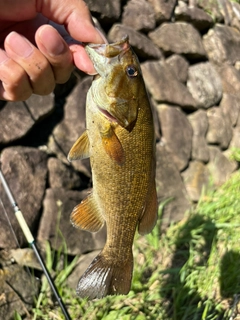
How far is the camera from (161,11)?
13.9ft

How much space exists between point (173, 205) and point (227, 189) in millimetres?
726

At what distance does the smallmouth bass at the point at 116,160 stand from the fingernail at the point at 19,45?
0.75ft

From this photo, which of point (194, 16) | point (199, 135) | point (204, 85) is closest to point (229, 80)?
point (204, 85)

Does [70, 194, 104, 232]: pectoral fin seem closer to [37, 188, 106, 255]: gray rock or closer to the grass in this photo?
the grass

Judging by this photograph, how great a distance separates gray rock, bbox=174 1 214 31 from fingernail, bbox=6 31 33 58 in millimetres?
3400

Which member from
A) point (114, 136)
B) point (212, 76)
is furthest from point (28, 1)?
point (212, 76)

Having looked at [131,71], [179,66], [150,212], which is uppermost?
[131,71]

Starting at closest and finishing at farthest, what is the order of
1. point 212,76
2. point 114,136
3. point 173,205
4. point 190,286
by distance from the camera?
point 114,136 → point 190,286 → point 173,205 → point 212,76

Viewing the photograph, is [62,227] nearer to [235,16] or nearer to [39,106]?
[39,106]

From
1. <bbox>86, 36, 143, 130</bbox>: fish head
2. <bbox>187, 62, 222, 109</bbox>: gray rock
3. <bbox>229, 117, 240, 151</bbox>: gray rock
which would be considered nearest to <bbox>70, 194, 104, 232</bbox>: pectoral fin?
<bbox>86, 36, 143, 130</bbox>: fish head

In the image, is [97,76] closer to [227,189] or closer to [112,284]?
[112,284]

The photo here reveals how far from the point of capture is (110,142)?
4.66 feet

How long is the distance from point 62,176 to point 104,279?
1.53m

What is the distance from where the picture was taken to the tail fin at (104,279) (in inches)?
61.2
